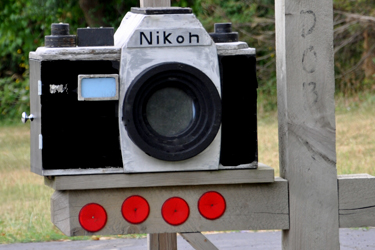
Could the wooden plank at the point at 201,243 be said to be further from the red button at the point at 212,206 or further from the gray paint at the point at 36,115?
the gray paint at the point at 36,115

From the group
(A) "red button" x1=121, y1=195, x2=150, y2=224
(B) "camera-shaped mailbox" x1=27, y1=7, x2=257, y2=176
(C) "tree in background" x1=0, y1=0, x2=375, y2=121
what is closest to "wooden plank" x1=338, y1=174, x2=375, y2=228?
(B) "camera-shaped mailbox" x1=27, y1=7, x2=257, y2=176

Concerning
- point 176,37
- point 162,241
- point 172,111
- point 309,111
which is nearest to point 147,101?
point 172,111

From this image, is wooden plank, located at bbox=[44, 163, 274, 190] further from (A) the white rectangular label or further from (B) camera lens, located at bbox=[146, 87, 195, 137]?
A: (A) the white rectangular label

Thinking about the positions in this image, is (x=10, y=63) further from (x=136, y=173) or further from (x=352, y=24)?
(x=136, y=173)

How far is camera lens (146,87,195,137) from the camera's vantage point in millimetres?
2047

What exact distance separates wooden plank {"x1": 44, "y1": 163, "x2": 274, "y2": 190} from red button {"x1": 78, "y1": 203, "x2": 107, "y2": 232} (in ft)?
0.27

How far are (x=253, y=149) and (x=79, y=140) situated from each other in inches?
21.6

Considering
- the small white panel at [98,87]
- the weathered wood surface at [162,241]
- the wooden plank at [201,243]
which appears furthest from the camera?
the weathered wood surface at [162,241]

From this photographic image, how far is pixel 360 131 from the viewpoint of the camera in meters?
9.18

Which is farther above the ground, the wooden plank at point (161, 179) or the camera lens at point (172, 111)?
the camera lens at point (172, 111)

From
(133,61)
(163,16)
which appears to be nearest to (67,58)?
(133,61)

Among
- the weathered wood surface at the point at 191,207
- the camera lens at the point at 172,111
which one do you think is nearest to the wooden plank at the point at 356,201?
the weathered wood surface at the point at 191,207

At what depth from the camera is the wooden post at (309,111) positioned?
2.15 metres

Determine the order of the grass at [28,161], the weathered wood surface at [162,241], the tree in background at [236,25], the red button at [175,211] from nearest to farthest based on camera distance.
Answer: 1. the red button at [175,211]
2. the weathered wood surface at [162,241]
3. the grass at [28,161]
4. the tree in background at [236,25]
